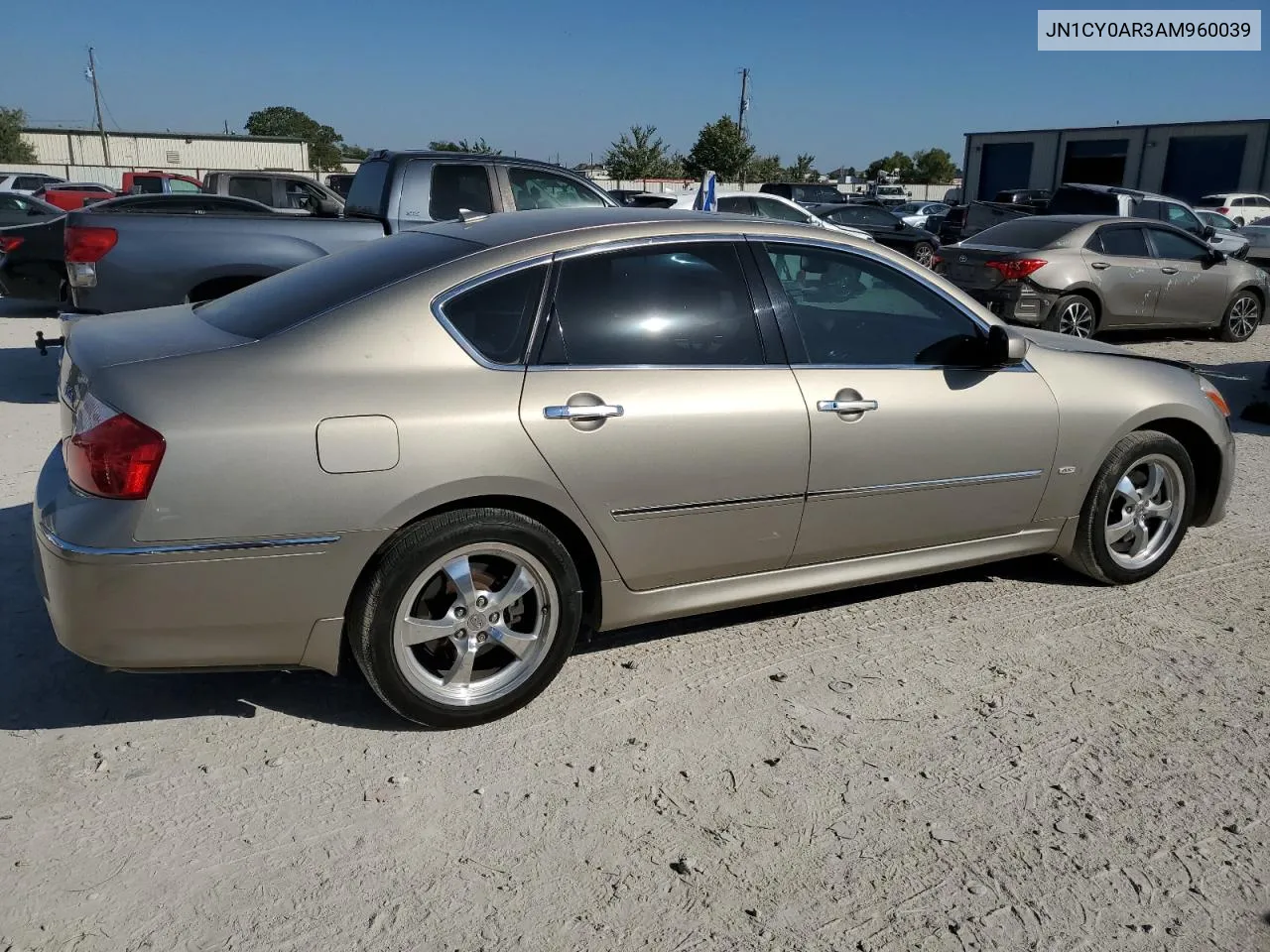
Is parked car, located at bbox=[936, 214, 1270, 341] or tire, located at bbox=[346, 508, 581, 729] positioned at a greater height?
parked car, located at bbox=[936, 214, 1270, 341]

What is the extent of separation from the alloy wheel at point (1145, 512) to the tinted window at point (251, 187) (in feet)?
51.8

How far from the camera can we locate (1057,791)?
3.10 meters

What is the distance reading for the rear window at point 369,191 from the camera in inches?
344

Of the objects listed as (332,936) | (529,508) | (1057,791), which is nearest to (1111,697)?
(1057,791)

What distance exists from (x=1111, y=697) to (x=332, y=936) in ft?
8.89

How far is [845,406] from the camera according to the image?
3.79 metres

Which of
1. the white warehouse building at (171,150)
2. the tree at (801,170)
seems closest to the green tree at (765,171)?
the tree at (801,170)

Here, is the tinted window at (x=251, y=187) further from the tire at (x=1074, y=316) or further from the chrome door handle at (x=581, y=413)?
the chrome door handle at (x=581, y=413)

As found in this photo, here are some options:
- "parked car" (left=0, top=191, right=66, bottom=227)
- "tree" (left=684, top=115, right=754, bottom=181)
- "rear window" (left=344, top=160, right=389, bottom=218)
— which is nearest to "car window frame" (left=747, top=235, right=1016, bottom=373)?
"rear window" (left=344, top=160, right=389, bottom=218)

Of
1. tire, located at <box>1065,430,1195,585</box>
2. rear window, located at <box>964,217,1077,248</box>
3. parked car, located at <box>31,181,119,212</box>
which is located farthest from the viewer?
parked car, located at <box>31,181,119,212</box>

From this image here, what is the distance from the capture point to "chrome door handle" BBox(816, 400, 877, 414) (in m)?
3.76

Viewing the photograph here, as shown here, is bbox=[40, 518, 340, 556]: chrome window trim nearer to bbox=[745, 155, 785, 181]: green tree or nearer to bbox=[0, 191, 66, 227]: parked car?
bbox=[0, 191, 66, 227]: parked car

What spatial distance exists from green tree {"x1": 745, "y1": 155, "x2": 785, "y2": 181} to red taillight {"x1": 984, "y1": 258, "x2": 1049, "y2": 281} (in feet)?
130

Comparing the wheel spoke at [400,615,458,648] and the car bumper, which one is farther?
the wheel spoke at [400,615,458,648]
